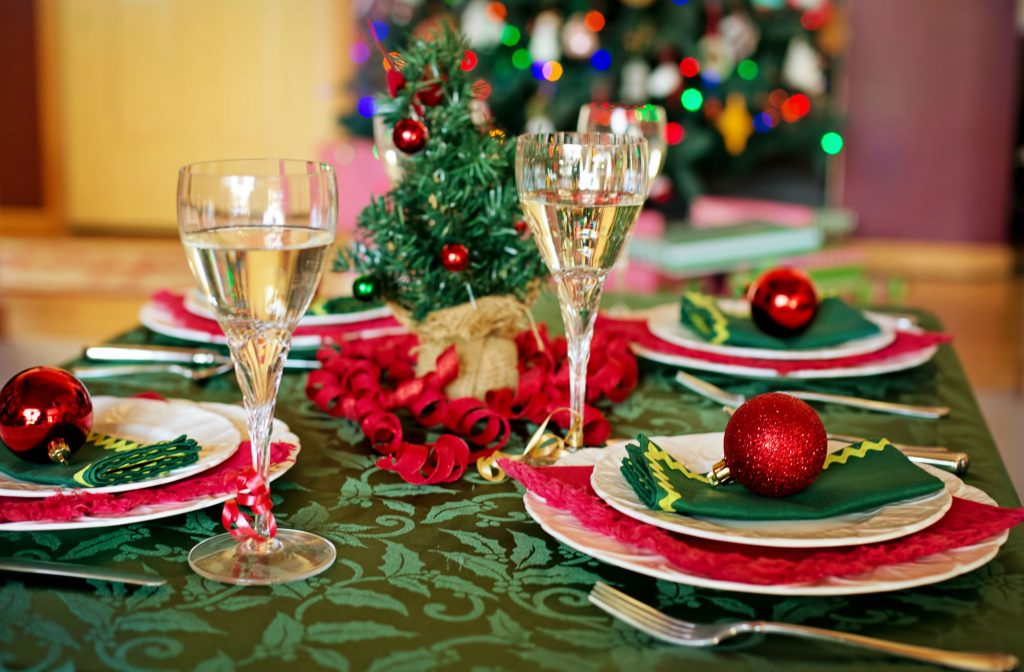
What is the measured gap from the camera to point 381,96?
114 cm

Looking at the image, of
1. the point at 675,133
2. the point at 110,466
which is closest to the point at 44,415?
the point at 110,466

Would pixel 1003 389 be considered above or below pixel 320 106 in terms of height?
below

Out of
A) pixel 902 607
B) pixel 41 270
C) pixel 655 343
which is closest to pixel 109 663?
pixel 902 607

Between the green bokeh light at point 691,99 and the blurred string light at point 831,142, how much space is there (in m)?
0.69

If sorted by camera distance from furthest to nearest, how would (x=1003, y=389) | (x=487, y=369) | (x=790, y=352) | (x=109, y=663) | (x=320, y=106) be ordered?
(x=320, y=106)
(x=1003, y=389)
(x=790, y=352)
(x=487, y=369)
(x=109, y=663)

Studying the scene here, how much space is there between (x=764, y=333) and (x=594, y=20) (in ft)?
13.7

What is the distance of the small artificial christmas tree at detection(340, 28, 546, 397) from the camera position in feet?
3.49

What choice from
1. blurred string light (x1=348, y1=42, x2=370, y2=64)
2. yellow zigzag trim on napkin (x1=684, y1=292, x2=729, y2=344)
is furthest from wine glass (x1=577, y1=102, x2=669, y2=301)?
blurred string light (x1=348, y1=42, x2=370, y2=64)

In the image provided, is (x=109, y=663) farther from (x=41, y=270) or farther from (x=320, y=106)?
(x=320, y=106)

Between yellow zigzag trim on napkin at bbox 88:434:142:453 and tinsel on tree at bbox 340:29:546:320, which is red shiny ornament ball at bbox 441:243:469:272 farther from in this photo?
yellow zigzag trim on napkin at bbox 88:434:142:453

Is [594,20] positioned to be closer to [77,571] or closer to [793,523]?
[793,523]

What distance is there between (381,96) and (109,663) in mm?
696

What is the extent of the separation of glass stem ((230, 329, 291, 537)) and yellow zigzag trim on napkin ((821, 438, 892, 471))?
1.32 feet

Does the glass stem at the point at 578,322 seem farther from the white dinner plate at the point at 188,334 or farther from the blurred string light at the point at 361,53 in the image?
the blurred string light at the point at 361,53
